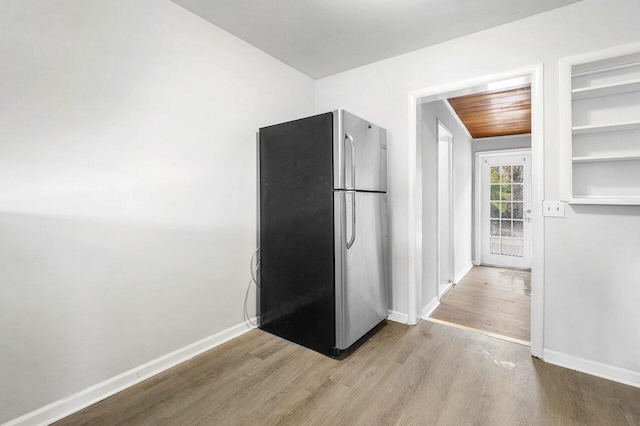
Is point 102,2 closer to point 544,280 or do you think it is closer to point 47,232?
point 47,232

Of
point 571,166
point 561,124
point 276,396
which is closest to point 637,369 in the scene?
point 571,166

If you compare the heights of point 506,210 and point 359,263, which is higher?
point 506,210

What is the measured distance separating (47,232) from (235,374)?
Result: 4.38 ft

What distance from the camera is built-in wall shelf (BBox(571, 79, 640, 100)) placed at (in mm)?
1786

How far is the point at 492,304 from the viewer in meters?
3.28

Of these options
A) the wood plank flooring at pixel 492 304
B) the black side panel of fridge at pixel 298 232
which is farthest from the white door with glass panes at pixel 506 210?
the black side panel of fridge at pixel 298 232

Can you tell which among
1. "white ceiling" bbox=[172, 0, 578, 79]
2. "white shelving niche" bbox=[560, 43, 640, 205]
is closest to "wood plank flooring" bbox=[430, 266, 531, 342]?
"white shelving niche" bbox=[560, 43, 640, 205]

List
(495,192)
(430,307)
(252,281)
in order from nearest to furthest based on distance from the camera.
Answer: (252,281), (430,307), (495,192)

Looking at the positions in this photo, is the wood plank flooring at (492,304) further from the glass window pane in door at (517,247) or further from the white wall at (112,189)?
the white wall at (112,189)

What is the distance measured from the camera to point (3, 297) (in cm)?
138

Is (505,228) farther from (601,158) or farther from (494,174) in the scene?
(601,158)

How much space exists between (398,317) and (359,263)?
87 cm

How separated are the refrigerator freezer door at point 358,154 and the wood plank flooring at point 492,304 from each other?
61.2 inches

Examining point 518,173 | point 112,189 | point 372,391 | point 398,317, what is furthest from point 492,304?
point 112,189
